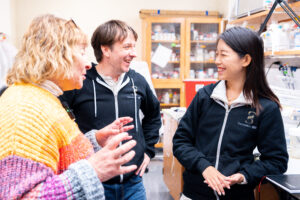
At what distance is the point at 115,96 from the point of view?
1498mm

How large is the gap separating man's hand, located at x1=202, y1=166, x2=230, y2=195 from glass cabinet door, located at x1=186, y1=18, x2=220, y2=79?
3.28m

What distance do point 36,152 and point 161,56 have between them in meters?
3.92

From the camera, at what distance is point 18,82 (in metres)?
0.81

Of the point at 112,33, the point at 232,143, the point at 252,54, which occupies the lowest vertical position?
the point at 232,143

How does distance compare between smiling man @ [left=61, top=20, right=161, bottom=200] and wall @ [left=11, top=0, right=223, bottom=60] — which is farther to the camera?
wall @ [left=11, top=0, right=223, bottom=60]

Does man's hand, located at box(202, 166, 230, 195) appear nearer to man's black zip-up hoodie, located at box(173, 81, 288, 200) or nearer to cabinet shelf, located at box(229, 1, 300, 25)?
man's black zip-up hoodie, located at box(173, 81, 288, 200)

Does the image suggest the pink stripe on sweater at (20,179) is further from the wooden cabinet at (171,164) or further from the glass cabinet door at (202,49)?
the glass cabinet door at (202,49)

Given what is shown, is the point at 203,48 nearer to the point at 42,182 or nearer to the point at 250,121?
the point at 250,121

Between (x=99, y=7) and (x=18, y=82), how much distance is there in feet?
13.0

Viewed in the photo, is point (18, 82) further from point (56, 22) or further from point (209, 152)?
point (209, 152)

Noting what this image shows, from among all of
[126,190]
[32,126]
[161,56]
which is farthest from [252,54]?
[161,56]

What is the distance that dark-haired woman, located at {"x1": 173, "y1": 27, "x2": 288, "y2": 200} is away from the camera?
1.21 metres

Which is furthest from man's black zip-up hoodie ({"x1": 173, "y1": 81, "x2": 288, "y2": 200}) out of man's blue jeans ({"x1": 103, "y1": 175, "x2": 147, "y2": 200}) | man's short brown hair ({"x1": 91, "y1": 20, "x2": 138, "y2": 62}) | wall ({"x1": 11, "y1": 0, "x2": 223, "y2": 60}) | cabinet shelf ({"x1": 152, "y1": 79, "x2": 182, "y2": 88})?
wall ({"x1": 11, "y1": 0, "x2": 223, "y2": 60})

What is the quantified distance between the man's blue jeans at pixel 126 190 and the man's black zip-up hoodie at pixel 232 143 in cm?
27
